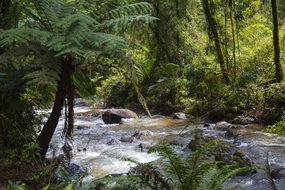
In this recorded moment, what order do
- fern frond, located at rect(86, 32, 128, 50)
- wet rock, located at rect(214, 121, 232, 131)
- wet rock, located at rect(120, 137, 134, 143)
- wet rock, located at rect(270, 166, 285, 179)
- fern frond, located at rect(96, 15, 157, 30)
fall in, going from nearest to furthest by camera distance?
fern frond, located at rect(86, 32, 128, 50) → fern frond, located at rect(96, 15, 157, 30) → wet rock, located at rect(270, 166, 285, 179) → wet rock, located at rect(120, 137, 134, 143) → wet rock, located at rect(214, 121, 232, 131)

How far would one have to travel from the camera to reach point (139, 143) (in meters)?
9.87

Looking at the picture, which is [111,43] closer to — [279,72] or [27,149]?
[27,149]

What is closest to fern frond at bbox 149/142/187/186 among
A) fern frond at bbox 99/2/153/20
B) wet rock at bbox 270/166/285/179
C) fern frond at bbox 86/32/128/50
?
fern frond at bbox 86/32/128/50

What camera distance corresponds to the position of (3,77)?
5.67m

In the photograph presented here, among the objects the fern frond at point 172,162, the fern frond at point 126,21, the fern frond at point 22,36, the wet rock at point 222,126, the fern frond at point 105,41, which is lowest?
the wet rock at point 222,126

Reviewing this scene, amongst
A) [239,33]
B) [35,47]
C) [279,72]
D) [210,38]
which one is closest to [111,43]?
[35,47]

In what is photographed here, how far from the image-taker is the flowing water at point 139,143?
7344 millimetres

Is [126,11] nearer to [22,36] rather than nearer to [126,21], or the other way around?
[126,21]

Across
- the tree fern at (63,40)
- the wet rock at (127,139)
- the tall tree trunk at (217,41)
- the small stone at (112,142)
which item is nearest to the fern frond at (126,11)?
the tree fern at (63,40)

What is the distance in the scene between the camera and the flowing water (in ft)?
24.1

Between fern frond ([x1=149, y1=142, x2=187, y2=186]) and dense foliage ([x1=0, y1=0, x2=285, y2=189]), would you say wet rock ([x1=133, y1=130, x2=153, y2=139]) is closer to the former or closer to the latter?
dense foliage ([x1=0, y1=0, x2=285, y2=189])

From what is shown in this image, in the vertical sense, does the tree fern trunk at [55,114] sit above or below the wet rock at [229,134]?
above

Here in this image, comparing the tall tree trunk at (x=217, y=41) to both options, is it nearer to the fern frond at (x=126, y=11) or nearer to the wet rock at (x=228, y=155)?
the wet rock at (x=228, y=155)

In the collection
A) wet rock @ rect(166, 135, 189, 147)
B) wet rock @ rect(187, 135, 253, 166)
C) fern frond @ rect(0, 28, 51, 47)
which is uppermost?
fern frond @ rect(0, 28, 51, 47)
